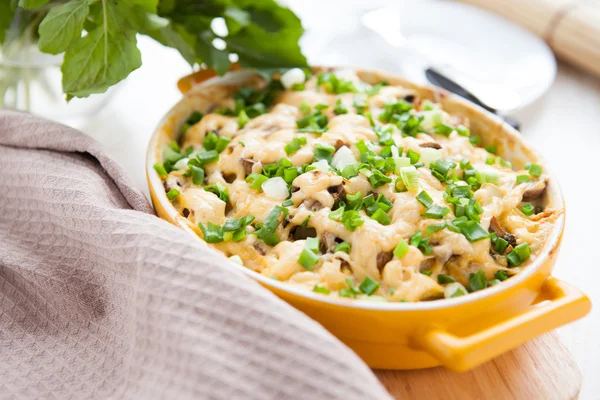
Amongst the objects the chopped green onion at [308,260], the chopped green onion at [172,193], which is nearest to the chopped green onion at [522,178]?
the chopped green onion at [308,260]

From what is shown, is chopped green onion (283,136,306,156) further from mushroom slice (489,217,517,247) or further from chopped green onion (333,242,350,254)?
mushroom slice (489,217,517,247)

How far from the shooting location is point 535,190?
5.69ft

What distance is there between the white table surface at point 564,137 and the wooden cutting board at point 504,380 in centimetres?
25

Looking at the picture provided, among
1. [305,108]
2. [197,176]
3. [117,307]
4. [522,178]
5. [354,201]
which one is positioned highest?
[522,178]

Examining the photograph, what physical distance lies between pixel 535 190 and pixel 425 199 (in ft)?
1.17

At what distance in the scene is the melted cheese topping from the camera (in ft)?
4.79

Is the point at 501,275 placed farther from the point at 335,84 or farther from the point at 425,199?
the point at 335,84

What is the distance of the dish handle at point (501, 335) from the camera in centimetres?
128

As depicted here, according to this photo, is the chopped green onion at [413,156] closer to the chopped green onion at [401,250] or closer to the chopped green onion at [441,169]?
the chopped green onion at [441,169]

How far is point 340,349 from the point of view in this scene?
1.21 metres

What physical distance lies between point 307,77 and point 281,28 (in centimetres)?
18

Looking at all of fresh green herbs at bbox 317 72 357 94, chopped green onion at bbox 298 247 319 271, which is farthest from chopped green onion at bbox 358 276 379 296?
fresh green herbs at bbox 317 72 357 94

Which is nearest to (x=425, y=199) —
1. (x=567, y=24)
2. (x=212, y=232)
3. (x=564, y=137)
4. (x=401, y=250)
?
(x=401, y=250)

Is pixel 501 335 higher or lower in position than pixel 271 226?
higher
